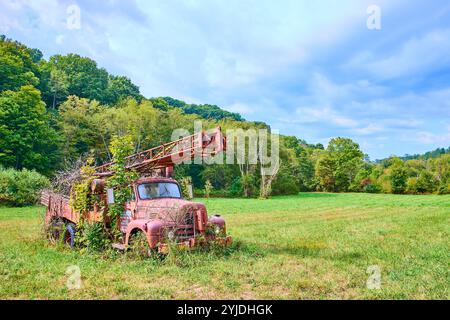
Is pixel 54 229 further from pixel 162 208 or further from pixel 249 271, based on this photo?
pixel 249 271

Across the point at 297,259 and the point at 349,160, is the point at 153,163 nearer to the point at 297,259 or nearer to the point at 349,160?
the point at 297,259

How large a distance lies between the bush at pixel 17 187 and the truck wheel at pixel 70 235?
20.4 meters

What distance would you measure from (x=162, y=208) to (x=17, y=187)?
89.8 feet

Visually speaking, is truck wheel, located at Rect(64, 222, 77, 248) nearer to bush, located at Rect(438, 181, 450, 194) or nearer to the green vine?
the green vine

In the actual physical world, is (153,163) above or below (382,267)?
above

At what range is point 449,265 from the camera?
9195mm

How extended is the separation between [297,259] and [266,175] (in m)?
52.6

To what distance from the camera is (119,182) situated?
1088cm

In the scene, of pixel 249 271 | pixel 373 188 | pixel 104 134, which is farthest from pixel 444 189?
pixel 249 271

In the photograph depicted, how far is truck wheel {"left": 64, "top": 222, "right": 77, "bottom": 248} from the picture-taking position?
11.8 metres

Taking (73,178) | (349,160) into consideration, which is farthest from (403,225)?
(349,160)

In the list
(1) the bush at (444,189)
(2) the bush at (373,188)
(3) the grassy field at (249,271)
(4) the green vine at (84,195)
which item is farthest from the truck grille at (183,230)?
(2) the bush at (373,188)

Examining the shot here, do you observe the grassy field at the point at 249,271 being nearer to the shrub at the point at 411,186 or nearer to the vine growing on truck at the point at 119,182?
the vine growing on truck at the point at 119,182

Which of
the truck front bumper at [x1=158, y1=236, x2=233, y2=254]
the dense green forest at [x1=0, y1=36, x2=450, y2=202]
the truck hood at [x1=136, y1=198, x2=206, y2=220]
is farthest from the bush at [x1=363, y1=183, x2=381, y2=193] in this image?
the truck hood at [x1=136, y1=198, x2=206, y2=220]
